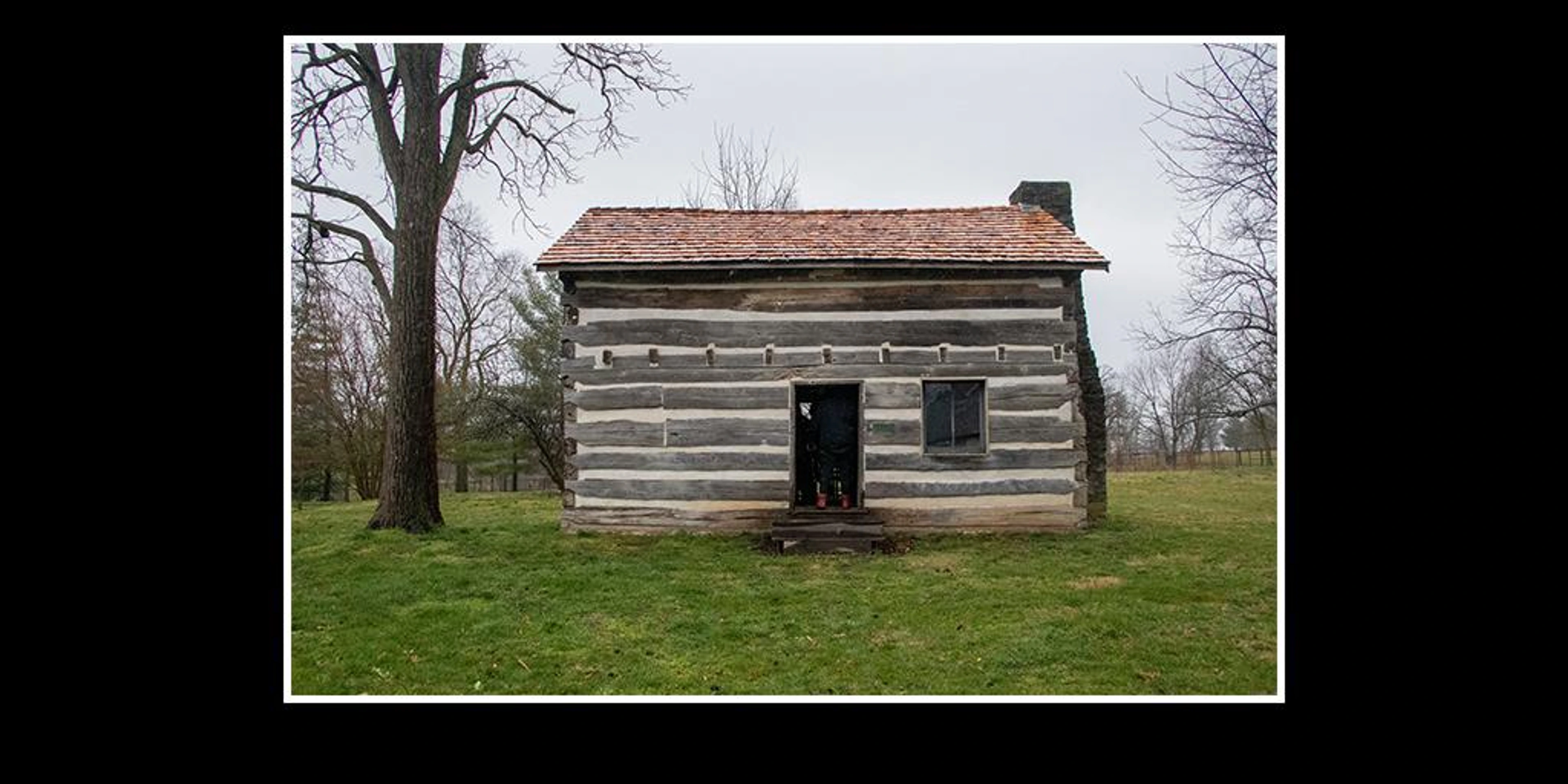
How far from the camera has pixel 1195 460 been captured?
679 centimetres

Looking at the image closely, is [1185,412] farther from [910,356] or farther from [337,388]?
[337,388]

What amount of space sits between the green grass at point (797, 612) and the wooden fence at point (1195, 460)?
91 millimetres

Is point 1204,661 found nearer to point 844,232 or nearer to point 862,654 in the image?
point 862,654

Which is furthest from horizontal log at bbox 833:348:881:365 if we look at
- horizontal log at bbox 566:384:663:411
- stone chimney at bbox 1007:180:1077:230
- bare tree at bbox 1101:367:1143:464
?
stone chimney at bbox 1007:180:1077:230

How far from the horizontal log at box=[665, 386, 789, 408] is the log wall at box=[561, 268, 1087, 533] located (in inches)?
0.7

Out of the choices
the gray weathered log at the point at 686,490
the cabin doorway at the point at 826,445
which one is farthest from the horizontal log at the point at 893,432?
the gray weathered log at the point at 686,490

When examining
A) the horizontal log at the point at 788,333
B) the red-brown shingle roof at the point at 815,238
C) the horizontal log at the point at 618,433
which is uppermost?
the red-brown shingle roof at the point at 815,238

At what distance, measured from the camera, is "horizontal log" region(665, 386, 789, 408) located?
9164mm

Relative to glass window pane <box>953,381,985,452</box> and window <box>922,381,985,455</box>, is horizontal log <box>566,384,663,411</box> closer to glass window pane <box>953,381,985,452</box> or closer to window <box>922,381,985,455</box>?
window <box>922,381,985,455</box>

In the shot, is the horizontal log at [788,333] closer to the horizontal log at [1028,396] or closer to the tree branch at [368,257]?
the horizontal log at [1028,396]

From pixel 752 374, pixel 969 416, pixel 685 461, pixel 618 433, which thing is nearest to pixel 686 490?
pixel 685 461

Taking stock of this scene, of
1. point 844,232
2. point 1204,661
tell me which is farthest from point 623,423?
point 1204,661

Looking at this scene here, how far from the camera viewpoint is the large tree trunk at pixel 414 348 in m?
8.15

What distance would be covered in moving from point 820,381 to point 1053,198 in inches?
192
